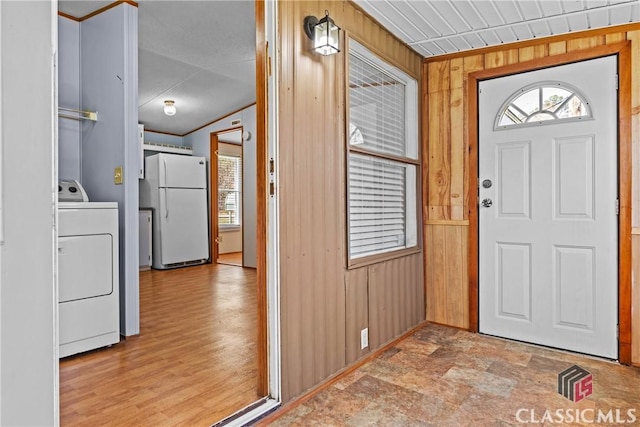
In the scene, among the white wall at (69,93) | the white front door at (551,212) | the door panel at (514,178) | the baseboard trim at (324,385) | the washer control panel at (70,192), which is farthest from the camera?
the white wall at (69,93)

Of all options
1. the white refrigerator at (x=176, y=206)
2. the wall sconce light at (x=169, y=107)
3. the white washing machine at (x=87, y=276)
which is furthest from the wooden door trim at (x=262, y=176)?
the white refrigerator at (x=176, y=206)

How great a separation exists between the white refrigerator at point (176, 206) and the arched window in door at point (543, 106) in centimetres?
480

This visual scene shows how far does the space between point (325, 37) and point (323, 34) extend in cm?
3

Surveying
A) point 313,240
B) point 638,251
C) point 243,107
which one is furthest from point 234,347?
point 243,107

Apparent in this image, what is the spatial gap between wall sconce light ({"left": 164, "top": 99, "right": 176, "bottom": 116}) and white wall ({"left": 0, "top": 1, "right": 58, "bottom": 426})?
452 centimetres

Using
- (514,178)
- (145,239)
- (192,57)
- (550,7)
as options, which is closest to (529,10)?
(550,7)

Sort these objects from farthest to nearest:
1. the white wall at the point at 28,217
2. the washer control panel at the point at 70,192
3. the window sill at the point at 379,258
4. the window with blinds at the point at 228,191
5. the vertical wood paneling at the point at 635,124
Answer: the window with blinds at the point at 228,191 → the washer control panel at the point at 70,192 → the vertical wood paneling at the point at 635,124 → the window sill at the point at 379,258 → the white wall at the point at 28,217

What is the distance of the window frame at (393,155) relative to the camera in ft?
7.76

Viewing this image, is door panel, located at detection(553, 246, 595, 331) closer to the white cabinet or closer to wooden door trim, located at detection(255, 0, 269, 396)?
wooden door trim, located at detection(255, 0, 269, 396)

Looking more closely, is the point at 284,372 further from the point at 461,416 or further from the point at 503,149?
the point at 503,149

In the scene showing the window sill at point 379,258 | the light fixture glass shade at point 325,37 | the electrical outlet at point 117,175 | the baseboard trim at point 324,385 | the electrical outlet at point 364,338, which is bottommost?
the baseboard trim at point 324,385

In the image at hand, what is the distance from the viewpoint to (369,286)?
8.41 feet

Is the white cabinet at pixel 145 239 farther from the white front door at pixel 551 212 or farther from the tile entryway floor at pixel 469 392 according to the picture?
the white front door at pixel 551 212

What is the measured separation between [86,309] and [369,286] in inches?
74.4
